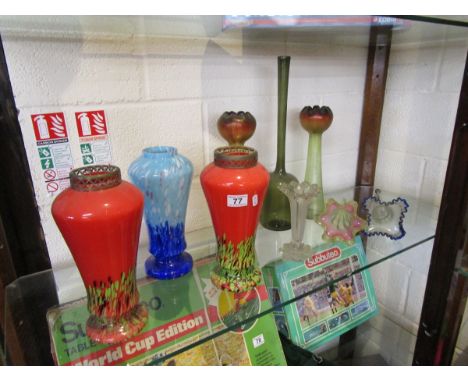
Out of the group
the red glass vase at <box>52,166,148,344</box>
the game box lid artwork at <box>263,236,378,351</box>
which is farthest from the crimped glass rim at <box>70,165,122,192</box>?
the game box lid artwork at <box>263,236,378,351</box>

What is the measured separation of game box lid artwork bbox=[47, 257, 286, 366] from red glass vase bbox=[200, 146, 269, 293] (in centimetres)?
3

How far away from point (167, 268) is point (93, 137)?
0.90 feet

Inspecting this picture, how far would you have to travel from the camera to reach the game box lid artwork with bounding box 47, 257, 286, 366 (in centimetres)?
51

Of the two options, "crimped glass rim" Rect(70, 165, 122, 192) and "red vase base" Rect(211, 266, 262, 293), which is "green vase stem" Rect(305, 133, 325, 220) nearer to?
"red vase base" Rect(211, 266, 262, 293)

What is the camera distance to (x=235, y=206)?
53 cm

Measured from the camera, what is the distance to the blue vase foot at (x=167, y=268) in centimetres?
63

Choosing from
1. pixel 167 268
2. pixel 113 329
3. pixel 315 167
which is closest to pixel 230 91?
pixel 315 167

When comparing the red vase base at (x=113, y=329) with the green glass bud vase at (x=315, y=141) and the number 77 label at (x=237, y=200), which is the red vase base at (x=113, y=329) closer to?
the number 77 label at (x=237, y=200)

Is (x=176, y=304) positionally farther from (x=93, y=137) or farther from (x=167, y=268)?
(x=93, y=137)

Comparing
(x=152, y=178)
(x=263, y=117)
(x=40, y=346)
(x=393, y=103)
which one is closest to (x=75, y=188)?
(x=152, y=178)

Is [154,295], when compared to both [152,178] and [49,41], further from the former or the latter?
[49,41]

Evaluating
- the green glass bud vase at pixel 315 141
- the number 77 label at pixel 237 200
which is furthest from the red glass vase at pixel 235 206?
the green glass bud vase at pixel 315 141

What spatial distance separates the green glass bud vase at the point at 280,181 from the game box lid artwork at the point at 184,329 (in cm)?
19

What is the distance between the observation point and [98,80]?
0.60m
